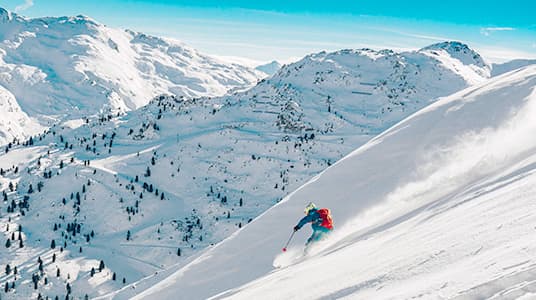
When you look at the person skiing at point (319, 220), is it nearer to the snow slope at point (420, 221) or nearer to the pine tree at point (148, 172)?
the snow slope at point (420, 221)

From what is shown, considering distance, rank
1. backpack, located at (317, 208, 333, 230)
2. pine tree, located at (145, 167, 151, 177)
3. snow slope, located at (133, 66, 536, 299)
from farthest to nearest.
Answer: pine tree, located at (145, 167, 151, 177)
backpack, located at (317, 208, 333, 230)
snow slope, located at (133, 66, 536, 299)

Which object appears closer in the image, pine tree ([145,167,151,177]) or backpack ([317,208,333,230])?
backpack ([317,208,333,230])

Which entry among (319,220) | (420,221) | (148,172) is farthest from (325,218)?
(148,172)

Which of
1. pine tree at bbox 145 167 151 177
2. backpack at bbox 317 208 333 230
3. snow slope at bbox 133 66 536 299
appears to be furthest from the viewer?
pine tree at bbox 145 167 151 177

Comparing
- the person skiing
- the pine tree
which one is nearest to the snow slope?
the person skiing

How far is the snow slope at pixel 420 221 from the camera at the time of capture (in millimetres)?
8750

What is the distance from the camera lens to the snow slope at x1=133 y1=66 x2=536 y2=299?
875 cm

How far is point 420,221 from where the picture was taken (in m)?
16.1

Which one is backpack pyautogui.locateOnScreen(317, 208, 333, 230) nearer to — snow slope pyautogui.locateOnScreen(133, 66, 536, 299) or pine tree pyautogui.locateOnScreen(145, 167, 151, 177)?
snow slope pyautogui.locateOnScreen(133, 66, 536, 299)

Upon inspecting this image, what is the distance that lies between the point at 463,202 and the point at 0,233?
16571cm

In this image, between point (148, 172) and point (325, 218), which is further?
point (148, 172)

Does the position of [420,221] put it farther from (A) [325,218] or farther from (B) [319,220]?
Result: (B) [319,220]

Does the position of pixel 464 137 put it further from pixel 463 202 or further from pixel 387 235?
pixel 387 235

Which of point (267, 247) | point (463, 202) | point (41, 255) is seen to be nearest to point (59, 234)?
point (41, 255)
